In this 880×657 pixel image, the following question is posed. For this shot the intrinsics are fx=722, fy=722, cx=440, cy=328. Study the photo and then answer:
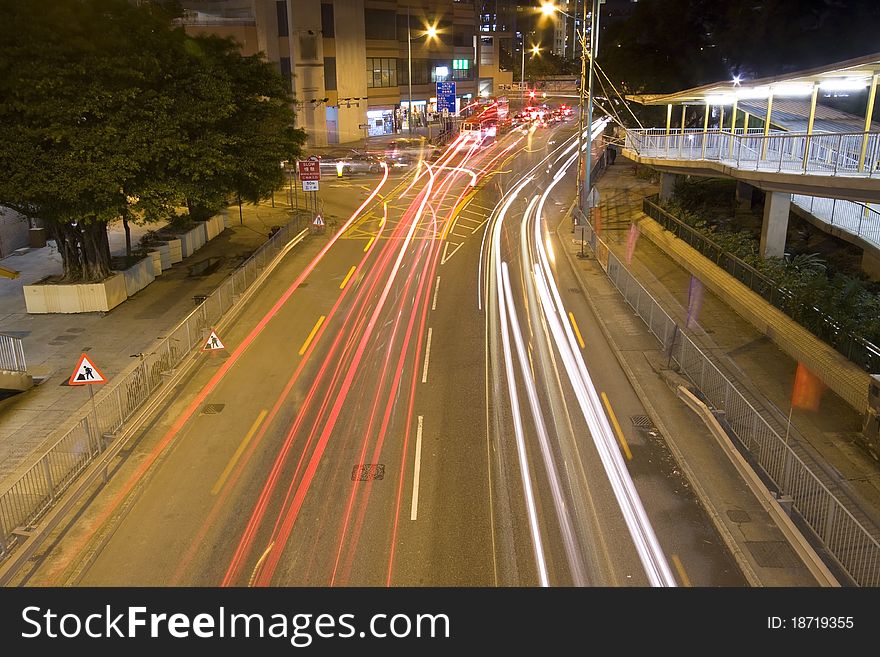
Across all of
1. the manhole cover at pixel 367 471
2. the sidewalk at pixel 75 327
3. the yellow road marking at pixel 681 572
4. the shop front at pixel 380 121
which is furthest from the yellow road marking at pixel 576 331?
the shop front at pixel 380 121

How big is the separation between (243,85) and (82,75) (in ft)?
22.6

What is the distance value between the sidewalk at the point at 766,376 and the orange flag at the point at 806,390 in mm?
138

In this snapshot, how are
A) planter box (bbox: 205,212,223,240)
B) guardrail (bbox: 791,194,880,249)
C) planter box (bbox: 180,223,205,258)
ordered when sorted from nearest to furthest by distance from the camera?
guardrail (bbox: 791,194,880,249)
planter box (bbox: 180,223,205,258)
planter box (bbox: 205,212,223,240)

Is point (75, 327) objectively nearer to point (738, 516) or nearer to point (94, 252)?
point (94, 252)

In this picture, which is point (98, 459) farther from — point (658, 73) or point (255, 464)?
point (658, 73)

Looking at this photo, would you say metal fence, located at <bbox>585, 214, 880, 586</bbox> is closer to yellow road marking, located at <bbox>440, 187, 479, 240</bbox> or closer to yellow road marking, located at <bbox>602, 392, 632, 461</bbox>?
yellow road marking, located at <bbox>602, 392, 632, 461</bbox>

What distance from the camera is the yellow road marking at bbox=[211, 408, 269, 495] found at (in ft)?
44.2

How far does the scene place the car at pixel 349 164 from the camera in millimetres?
57562

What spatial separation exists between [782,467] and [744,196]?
2690 cm

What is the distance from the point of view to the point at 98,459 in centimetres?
1411

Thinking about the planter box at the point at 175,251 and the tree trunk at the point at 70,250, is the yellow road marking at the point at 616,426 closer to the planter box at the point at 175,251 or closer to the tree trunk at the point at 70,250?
the tree trunk at the point at 70,250

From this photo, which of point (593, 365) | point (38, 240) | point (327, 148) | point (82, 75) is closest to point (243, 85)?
point (82, 75)

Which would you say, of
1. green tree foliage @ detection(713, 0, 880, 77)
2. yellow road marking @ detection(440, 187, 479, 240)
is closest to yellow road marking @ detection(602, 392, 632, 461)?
yellow road marking @ detection(440, 187, 479, 240)

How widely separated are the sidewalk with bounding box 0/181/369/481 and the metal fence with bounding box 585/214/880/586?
1433 cm
